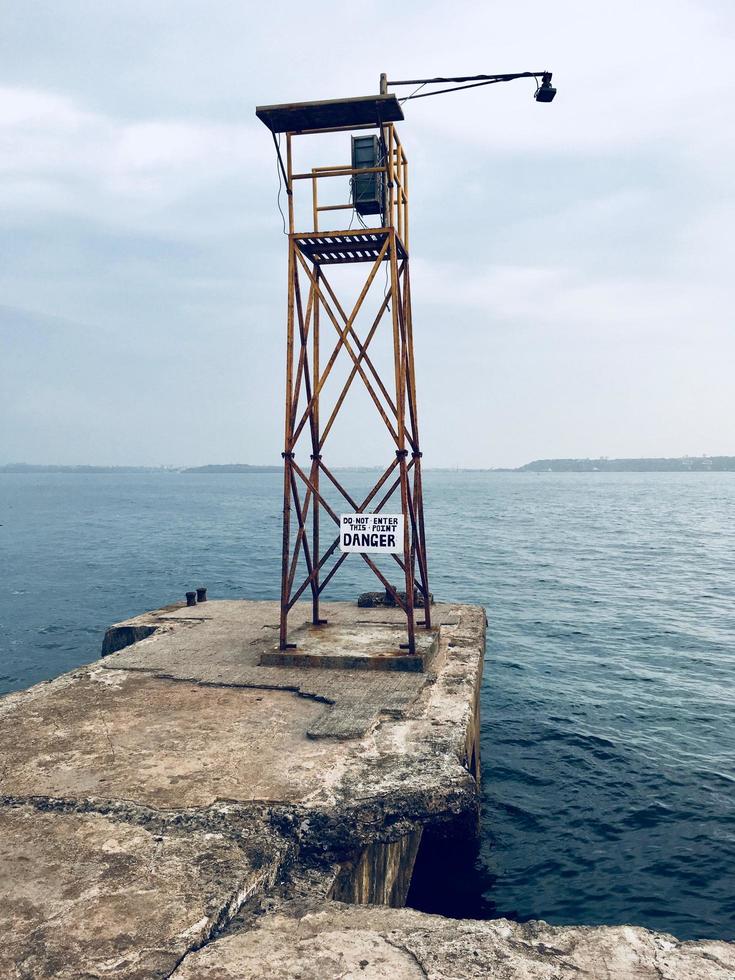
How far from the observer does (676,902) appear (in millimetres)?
8586

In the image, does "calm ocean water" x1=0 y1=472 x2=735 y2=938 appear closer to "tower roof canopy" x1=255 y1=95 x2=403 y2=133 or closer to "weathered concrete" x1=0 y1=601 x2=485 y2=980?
"weathered concrete" x1=0 y1=601 x2=485 y2=980

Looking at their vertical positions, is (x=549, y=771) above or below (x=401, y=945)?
below

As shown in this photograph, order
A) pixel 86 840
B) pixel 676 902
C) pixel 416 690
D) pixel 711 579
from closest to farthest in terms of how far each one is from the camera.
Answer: pixel 86 840 < pixel 676 902 < pixel 416 690 < pixel 711 579

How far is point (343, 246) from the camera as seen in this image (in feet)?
38.6

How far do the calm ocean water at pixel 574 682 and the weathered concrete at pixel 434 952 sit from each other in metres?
3.54

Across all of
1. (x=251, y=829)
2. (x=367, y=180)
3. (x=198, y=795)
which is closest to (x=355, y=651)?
(x=198, y=795)

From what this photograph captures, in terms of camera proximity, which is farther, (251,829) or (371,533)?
(371,533)

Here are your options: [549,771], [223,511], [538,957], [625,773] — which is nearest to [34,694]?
[538,957]

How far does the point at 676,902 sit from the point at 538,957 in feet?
15.7

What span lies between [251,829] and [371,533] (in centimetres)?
598

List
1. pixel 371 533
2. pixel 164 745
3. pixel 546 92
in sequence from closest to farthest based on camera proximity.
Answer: pixel 164 745 → pixel 546 92 → pixel 371 533

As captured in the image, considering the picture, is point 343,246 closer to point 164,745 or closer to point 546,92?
point 546,92

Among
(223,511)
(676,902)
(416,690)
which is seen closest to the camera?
(676,902)

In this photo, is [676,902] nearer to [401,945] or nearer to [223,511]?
[401,945]
